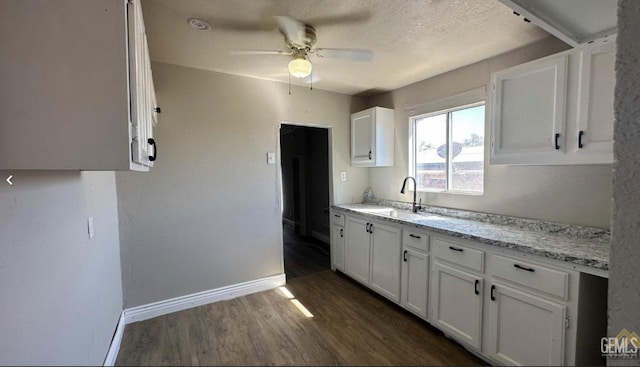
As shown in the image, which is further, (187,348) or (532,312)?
(187,348)

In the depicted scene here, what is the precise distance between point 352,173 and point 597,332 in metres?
2.33

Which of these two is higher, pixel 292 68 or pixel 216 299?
pixel 292 68

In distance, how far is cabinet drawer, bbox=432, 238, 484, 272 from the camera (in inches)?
63.9

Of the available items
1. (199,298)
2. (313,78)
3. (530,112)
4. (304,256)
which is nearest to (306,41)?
(313,78)

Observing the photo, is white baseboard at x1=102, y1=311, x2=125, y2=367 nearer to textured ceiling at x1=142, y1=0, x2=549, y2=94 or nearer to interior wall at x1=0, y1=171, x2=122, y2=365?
interior wall at x1=0, y1=171, x2=122, y2=365

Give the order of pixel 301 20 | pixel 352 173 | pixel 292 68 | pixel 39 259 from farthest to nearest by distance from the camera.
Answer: pixel 352 173, pixel 292 68, pixel 301 20, pixel 39 259

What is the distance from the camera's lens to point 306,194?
4.82 m

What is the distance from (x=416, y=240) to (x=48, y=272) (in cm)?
202

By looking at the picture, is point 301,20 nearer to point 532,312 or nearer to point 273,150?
point 273,150

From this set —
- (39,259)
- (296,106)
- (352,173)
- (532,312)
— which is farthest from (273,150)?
(532,312)

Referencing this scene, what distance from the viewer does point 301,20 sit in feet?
5.09

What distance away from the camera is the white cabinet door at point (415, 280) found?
6.49 feet

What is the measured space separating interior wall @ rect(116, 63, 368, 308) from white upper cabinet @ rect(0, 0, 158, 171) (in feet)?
4.86

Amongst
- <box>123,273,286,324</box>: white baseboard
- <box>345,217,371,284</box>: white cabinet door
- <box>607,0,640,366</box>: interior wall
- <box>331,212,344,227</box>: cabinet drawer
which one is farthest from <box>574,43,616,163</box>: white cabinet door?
<box>123,273,286,324</box>: white baseboard
